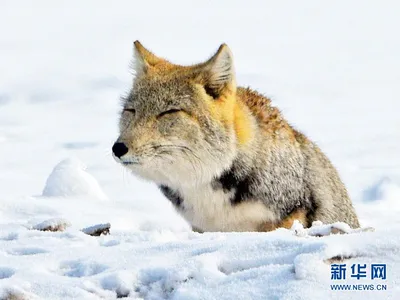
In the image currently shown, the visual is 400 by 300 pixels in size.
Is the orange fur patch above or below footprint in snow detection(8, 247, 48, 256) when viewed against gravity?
above

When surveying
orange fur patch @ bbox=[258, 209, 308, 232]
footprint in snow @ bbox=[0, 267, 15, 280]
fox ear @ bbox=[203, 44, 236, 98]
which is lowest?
footprint in snow @ bbox=[0, 267, 15, 280]

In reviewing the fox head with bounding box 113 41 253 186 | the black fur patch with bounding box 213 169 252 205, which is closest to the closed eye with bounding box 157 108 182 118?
the fox head with bounding box 113 41 253 186

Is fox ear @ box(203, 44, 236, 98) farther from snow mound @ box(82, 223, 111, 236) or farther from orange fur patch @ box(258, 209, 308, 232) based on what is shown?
snow mound @ box(82, 223, 111, 236)

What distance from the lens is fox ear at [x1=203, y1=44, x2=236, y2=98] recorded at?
26.6 feet

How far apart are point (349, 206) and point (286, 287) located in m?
4.54

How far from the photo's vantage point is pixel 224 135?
7.84m

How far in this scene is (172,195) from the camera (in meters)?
8.25

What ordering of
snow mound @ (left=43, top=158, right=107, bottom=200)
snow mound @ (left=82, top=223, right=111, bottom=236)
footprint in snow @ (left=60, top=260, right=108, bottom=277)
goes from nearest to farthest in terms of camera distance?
footprint in snow @ (left=60, top=260, right=108, bottom=277), snow mound @ (left=82, top=223, right=111, bottom=236), snow mound @ (left=43, top=158, right=107, bottom=200)

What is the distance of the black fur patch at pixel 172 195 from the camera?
8172 mm

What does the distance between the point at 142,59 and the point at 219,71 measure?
0.99 metres

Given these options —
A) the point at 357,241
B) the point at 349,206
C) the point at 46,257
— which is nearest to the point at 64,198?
the point at 349,206

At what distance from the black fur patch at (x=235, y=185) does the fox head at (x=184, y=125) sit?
9 cm

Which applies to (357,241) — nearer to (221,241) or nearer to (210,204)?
(221,241)

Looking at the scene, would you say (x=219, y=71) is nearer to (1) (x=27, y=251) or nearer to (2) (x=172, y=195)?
(2) (x=172, y=195)
